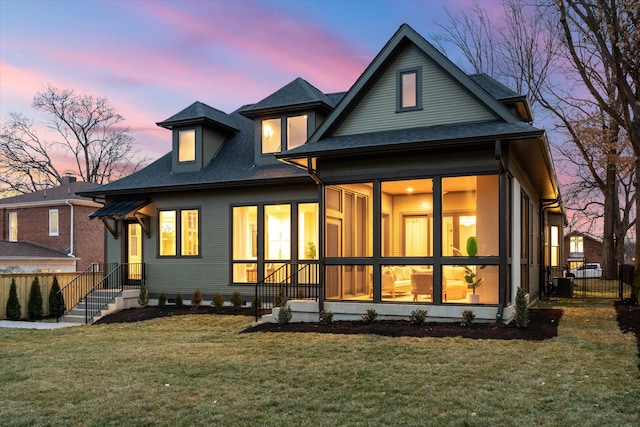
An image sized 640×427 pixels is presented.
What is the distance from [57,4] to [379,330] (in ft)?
47.5

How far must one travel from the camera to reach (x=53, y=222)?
2811 cm

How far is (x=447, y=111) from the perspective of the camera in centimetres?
1170

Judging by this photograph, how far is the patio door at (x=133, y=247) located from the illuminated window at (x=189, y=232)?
1.83 metres

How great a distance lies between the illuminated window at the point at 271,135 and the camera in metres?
16.4

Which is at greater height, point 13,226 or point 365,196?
point 365,196

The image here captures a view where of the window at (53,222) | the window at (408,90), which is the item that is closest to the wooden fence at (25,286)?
the window at (53,222)

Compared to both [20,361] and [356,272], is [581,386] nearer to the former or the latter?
[356,272]

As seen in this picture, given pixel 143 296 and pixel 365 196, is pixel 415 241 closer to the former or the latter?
pixel 365 196

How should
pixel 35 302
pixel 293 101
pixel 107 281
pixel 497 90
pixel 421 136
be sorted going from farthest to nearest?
1. pixel 107 281
2. pixel 35 302
3. pixel 293 101
4. pixel 497 90
5. pixel 421 136

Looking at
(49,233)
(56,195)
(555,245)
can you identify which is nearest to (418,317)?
(555,245)

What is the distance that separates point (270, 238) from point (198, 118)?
4609 mm

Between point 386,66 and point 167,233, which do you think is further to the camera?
point 167,233

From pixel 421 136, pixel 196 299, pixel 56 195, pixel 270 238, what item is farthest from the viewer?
pixel 56 195

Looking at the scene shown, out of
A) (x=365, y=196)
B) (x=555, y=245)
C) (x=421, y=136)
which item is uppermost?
(x=421, y=136)
